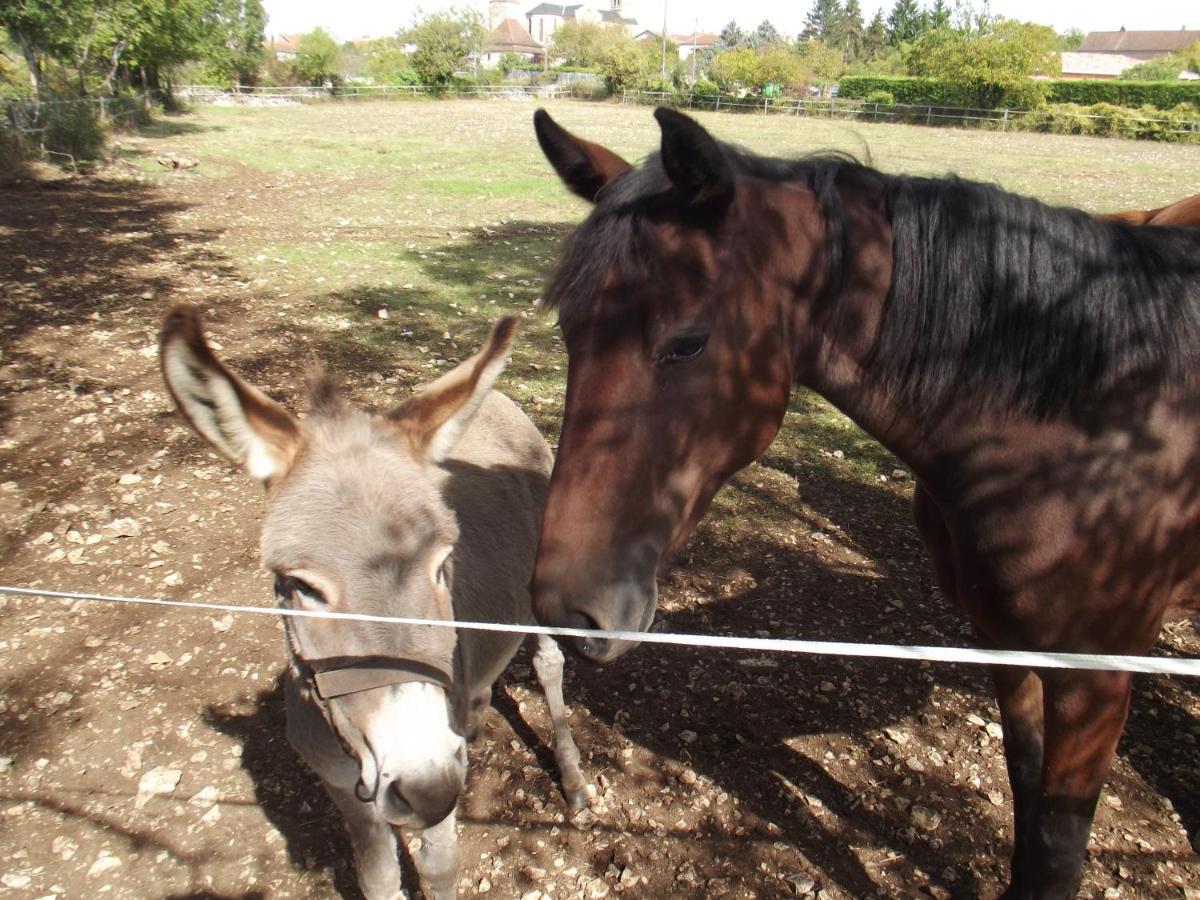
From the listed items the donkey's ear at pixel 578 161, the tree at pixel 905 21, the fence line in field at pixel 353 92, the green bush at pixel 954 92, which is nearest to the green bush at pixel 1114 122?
the green bush at pixel 954 92

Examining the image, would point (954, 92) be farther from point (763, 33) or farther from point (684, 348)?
point (763, 33)

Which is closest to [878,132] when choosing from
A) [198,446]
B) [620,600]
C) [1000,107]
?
[1000,107]

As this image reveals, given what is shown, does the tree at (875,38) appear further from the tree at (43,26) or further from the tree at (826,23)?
the tree at (43,26)

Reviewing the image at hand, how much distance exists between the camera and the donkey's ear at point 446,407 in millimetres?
2322

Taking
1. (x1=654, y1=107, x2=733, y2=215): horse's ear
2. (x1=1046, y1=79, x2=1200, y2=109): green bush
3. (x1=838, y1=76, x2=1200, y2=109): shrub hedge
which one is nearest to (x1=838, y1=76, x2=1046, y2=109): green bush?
(x1=838, y1=76, x2=1200, y2=109): shrub hedge

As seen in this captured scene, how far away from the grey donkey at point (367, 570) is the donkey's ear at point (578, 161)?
55cm

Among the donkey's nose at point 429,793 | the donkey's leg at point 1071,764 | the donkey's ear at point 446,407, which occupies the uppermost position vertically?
the donkey's ear at point 446,407

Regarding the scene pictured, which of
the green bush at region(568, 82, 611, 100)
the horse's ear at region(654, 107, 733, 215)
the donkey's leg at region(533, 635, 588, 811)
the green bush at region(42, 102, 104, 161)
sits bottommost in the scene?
the donkey's leg at region(533, 635, 588, 811)

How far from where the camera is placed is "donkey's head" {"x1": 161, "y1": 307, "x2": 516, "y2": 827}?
1.91 m

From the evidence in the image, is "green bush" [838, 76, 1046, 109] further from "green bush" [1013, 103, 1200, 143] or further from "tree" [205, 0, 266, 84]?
"tree" [205, 0, 266, 84]

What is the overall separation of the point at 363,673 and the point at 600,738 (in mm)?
2304

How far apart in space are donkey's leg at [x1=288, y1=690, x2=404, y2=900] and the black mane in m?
2.17

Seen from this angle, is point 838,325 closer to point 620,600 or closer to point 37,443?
point 620,600

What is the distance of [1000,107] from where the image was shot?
4938 centimetres
